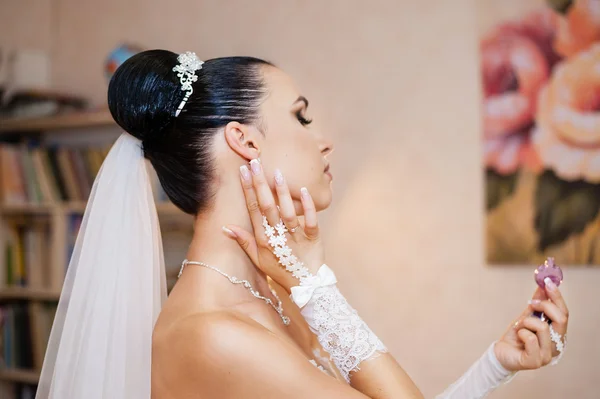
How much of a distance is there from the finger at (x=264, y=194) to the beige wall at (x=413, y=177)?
150cm

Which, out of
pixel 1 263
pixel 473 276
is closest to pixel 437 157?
pixel 473 276

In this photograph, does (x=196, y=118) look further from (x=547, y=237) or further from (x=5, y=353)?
(x=5, y=353)

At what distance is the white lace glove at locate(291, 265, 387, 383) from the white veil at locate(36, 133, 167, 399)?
1.21 feet

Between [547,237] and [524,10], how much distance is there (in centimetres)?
89

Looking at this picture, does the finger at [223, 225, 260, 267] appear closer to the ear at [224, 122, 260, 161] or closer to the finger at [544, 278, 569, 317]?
the ear at [224, 122, 260, 161]

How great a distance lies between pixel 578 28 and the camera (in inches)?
92.0

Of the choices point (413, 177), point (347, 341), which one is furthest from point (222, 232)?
point (413, 177)

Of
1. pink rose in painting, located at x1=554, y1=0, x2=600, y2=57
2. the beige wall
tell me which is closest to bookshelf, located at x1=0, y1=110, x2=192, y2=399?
the beige wall

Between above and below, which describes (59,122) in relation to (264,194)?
below

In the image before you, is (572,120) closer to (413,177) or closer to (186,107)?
(413,177)

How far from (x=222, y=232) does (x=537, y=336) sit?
0.68m

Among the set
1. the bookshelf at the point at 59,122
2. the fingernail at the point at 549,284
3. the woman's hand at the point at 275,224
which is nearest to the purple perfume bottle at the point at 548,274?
the fingernail at the point at 549,284

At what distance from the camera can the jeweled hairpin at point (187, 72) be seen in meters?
1.29

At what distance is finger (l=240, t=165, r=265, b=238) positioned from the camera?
1258 millimetres
